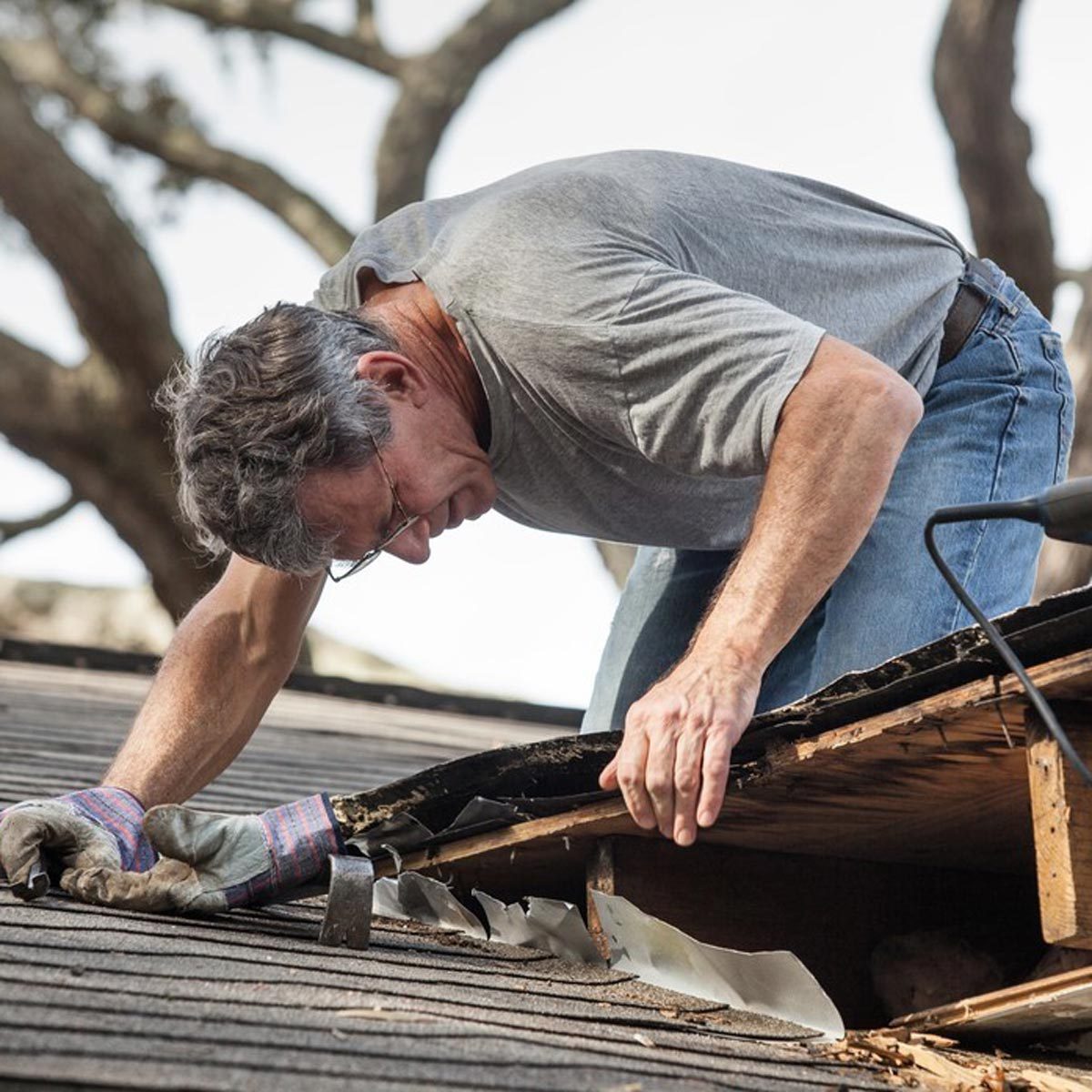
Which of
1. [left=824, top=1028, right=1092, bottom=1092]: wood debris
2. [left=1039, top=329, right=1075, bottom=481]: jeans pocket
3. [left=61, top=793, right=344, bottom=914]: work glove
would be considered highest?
[left=1039, top=329, right=1075, bottom=481]: jeans pocket

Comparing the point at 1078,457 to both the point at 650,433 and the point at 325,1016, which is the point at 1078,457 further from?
the point at 325,1016

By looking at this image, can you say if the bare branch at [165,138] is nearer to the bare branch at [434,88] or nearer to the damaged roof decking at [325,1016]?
the bare branch at [434,88]

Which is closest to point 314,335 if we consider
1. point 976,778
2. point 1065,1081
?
point 976,778

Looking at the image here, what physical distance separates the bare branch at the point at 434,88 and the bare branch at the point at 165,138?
449mm

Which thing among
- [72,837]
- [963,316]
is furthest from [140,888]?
[963,316]

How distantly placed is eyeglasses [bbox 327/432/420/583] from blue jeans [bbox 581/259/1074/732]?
0.50 meters

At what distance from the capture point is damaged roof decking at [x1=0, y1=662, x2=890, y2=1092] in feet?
4.51

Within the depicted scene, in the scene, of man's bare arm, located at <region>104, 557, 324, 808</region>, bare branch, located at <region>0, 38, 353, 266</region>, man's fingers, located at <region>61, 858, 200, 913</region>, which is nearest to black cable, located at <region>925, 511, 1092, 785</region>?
man's fingers, located at <region>61, 858, 200, 913</region>

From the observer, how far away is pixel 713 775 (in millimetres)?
1870

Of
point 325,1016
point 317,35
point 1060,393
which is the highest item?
point 317,35

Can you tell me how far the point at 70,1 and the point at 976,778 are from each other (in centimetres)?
1019

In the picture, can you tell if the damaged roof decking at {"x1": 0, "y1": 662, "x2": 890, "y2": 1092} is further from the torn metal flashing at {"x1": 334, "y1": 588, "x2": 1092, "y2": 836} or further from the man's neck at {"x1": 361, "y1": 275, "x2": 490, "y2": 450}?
the man's neck at {"x1": 361, "y1": 275, "x2": 490, "y2": 450}

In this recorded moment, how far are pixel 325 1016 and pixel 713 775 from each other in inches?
20.4

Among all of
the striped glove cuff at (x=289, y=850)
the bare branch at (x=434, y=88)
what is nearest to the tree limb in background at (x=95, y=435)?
the bare branch at (x=434, y=88)
